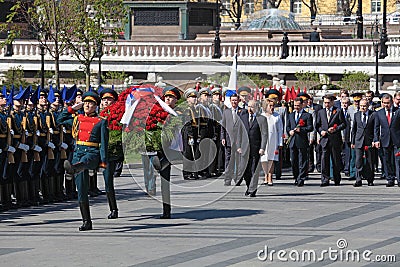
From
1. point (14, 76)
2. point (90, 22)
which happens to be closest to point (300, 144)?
point (90, 22)

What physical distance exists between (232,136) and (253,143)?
1377 millimetres

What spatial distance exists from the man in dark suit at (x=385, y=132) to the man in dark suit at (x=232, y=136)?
2.77 meters

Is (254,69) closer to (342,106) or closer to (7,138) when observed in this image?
(342,106)

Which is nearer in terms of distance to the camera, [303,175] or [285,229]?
[285,229]

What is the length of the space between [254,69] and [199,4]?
662cm

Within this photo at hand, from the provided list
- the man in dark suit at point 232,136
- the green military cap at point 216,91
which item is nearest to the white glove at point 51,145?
the man in dark suit at point 232,136

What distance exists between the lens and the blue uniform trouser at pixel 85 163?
648 inches

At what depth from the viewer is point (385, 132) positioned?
2367 cm

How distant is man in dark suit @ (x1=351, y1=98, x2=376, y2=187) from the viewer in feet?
77.3

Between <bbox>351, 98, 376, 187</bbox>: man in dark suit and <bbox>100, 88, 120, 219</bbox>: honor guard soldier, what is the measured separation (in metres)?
6.63

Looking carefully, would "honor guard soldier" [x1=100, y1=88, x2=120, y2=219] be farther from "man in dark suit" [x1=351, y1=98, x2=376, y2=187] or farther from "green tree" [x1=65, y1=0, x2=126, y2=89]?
"green tree" [x1=65, y1=0, x2=126, y2=89]

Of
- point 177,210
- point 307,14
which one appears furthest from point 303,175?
point 307,14

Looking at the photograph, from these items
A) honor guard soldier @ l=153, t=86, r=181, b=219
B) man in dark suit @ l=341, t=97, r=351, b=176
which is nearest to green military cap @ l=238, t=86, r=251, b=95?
man in dark suit @ l=341, t=97, r=351, b=176

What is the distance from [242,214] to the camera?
59.9 ft
